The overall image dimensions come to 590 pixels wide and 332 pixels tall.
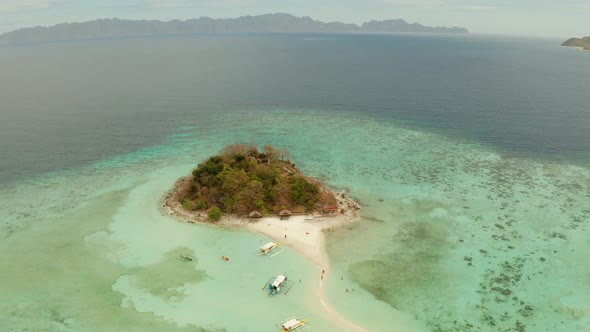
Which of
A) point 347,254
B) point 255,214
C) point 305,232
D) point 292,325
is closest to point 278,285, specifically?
point 292,325

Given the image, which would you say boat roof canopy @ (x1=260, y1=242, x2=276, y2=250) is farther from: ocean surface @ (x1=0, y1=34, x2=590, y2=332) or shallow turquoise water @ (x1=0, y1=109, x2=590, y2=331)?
ocean surface @ (x1=0, y1=34, x2=590, y2=332)

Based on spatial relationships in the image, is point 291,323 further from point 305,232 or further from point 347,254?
point 305,232

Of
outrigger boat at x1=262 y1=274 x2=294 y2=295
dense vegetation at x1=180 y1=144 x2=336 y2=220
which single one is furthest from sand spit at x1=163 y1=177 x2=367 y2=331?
outrigger boat at x1=262 y1=274 x2=294 y2=295

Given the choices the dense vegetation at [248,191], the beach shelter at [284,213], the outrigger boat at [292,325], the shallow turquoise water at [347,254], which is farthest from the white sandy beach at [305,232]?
the outrigger boat at [292,325]

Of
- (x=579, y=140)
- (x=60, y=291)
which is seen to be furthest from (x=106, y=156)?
(x=579, y=140)

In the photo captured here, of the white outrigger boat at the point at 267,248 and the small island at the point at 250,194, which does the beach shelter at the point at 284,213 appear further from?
the white outrigger boat at the point at 267,248

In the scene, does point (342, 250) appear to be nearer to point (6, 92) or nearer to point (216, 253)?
point (216, 253)
